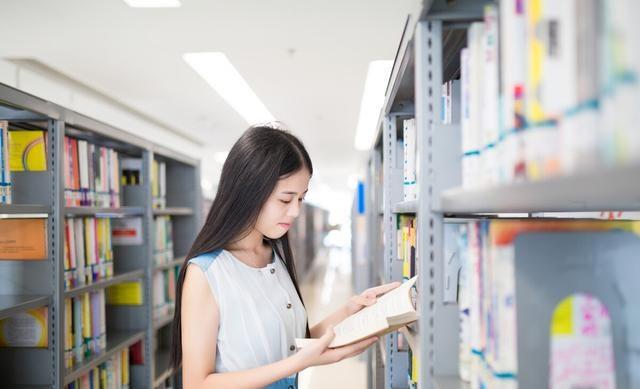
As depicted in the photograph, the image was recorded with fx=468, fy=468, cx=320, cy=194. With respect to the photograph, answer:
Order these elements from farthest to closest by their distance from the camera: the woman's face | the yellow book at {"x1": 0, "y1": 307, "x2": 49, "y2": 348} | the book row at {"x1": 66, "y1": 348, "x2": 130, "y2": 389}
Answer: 1. the book row at {"x1": 66, "y1": 348, "x2": 130, "y2": 389}
2. the yellow book at {"x1": 0, "y1": 307, "x2": 49, "y2": 348}
3. the woman's face

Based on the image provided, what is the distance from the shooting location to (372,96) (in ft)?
18.6

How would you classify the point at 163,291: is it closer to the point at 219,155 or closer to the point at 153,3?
the point at 153,3

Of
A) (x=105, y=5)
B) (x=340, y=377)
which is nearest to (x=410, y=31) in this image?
(x=105, y=5)

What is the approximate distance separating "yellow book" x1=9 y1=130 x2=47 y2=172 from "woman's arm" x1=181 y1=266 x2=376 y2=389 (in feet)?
3.55

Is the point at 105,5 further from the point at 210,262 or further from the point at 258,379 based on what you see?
the point at 258,379

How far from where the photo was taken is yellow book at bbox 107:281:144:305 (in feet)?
10.2

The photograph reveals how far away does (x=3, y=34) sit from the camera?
3.53 m

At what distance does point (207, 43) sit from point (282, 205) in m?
2.64

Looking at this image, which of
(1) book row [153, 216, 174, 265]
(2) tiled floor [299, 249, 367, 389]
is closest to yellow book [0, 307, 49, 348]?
(1) book row [153, 216, 174, 265]

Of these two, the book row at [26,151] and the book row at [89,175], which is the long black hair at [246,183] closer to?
the book row at [26,151]

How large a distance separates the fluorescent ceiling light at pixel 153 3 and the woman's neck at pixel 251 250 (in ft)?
6.52

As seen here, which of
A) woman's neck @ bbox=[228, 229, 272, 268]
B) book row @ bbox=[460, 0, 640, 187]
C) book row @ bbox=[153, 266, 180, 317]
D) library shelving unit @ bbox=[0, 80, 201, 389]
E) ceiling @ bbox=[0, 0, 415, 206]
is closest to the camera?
book row @ bbox=[460, 0, 640, 187]

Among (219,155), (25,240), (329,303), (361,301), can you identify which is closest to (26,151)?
(25,240)

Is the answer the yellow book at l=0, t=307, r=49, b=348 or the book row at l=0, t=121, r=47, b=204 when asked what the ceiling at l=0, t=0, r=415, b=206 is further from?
the yellow book at l=0, t=307, r=49, b=348
